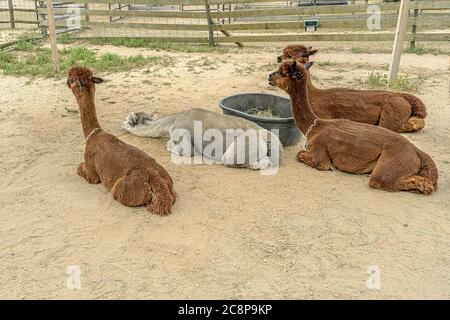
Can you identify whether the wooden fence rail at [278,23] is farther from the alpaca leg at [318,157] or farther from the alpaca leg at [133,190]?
the alpaca leg at [133,190]

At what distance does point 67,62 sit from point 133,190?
7.30 metres

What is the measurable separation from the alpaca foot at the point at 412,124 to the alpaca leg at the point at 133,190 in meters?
4.16

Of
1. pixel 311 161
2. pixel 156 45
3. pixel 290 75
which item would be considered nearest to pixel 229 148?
pixel 311 161

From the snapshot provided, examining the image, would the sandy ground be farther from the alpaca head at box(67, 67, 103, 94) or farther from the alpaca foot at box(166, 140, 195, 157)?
the alpaca head at box(67, 67, 103, 94)

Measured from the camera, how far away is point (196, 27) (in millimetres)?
13727

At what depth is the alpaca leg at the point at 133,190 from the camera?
4281 mm

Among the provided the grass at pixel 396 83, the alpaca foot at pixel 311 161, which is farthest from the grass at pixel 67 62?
the alpaca foot at pixel 311 161

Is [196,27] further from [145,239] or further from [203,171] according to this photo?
[145,239]

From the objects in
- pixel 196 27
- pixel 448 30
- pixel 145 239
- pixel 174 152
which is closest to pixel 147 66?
pixel 196 27

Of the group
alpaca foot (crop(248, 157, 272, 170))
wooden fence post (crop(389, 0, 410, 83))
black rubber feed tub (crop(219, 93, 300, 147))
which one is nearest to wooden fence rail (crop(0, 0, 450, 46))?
wooden fence post (crop(389, 0, 410, 83))

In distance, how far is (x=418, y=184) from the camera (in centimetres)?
467

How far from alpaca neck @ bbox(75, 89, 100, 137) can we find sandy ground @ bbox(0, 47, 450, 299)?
637mm

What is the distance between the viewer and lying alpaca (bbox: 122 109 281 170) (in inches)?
209

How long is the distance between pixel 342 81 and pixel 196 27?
244 inches
